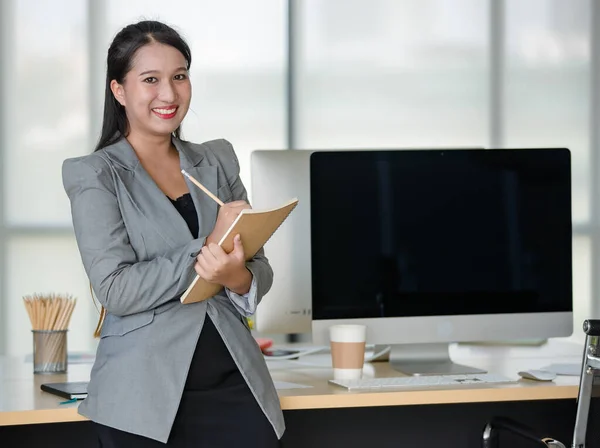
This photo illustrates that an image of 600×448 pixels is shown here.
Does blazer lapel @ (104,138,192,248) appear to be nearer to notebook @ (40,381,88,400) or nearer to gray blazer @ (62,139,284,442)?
gray blazer @ (62,139,284,442)

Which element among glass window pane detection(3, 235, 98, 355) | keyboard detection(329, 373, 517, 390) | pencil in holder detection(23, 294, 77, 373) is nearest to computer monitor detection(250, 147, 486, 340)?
keyboard detection(329, 373, 517, 390)

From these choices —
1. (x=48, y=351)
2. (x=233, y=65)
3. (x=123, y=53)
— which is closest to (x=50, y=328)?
(x=48, y=351)

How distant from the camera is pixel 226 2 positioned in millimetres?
4918

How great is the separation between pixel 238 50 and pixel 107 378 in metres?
3.45

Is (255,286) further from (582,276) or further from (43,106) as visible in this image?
(582,276)

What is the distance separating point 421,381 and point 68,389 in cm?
80

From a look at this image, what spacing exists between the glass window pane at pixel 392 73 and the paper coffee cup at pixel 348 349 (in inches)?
113

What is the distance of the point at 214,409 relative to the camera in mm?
1744

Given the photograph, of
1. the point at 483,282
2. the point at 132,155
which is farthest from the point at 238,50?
the point at 132,155

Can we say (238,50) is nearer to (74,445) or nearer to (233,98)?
(233,98)

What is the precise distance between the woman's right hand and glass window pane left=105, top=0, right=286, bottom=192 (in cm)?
315

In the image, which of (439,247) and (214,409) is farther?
(439,247)

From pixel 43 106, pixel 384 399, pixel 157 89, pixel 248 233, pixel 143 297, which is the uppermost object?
pixel 43 106

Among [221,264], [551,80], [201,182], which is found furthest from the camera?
[551,80]
